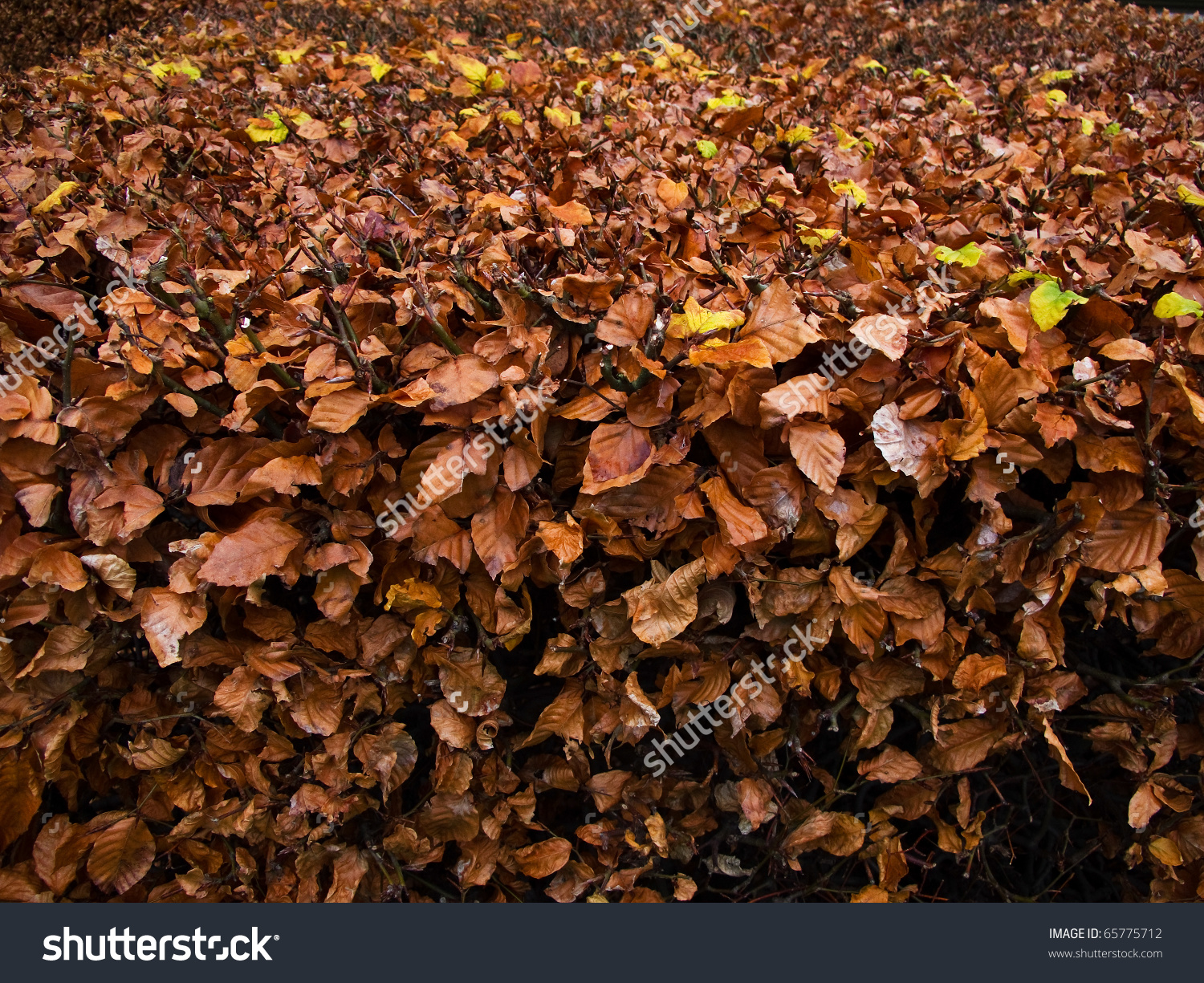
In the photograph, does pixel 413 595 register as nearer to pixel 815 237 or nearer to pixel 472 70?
pixel 815 237

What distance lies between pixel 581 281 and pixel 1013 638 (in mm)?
1225

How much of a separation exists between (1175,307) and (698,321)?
96 cm

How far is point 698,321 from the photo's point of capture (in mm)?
1722

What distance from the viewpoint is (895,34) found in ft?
14.6

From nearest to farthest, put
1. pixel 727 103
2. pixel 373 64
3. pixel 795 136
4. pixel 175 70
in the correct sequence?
1. pixel 795 136
2. pixel 727 103
3. pixel 373 64
4. pixel 175 70

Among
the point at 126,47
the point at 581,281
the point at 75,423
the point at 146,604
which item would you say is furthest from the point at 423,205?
the point at 126,47

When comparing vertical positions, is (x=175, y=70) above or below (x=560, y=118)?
above

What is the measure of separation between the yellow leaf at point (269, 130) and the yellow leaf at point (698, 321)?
1.85m

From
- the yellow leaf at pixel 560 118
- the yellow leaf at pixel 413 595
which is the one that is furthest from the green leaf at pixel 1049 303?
the yellow leaf at pixel 560 118

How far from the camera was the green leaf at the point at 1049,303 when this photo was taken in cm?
174

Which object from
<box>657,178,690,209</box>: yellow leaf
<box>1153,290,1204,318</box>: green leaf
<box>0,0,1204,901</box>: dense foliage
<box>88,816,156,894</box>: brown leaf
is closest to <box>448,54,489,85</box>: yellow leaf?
<box>0,0,1204,901</box>: dense foliage

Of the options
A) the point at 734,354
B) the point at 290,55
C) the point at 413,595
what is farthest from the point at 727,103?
the point at 413,595

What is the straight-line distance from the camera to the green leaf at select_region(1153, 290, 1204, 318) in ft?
5.76

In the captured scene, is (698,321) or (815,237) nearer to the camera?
(698,321)
